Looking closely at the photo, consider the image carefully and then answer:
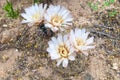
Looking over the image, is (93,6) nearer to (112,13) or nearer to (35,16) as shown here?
(112,13)

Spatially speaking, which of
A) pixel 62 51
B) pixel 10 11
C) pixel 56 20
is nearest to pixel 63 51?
pixel 62 51

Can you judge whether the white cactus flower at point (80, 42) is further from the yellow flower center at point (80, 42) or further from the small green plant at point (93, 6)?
the small green plant at point (93, 6)

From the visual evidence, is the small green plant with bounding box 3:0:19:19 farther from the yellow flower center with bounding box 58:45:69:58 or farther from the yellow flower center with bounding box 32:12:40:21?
the yellow flower center with bounding box 58:45:69:58

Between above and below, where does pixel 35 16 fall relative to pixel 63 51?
above

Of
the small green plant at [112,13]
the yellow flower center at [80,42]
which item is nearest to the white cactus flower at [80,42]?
the yellow flower center at [80,42]

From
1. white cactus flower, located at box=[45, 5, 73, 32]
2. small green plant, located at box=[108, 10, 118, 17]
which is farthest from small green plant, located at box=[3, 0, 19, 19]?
small green plant, located at box=[108, 10, 118, 17]
